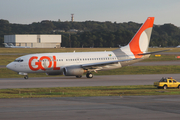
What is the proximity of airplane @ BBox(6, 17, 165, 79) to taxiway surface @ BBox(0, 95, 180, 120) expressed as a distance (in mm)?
18833

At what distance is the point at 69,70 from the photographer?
43.4 metres

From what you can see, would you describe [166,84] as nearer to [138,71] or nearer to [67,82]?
[67,82]

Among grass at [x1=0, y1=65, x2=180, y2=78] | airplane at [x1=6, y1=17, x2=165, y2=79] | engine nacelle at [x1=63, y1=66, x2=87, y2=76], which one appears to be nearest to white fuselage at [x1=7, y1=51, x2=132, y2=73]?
airplane at [x1=6, y1=17, x2=165, y2=79]

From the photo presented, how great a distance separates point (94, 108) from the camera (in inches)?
819

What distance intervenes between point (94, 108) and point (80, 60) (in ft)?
83.6

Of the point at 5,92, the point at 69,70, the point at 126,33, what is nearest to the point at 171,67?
the point at 69,70

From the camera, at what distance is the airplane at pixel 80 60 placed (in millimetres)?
43750

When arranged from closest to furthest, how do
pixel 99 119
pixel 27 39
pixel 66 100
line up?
pixel 99 119 < pixel 66 100 < pixel 27 39

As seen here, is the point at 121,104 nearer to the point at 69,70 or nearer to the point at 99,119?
the point at 99,119

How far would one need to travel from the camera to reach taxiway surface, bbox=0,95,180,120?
18.0 metres

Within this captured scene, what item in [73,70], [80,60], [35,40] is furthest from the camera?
[35,40]

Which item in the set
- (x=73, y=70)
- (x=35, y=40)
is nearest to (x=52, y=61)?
(x=73, y=70)

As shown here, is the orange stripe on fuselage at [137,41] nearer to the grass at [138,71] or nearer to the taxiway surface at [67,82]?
the grass at [138,71]

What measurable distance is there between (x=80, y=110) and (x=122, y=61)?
27125mm
